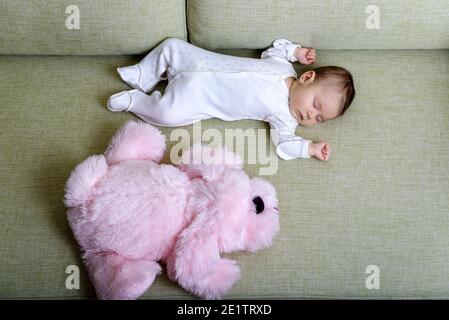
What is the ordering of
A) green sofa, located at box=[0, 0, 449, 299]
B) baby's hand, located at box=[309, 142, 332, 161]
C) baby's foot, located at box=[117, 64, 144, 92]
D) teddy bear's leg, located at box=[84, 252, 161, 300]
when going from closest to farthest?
teddy bear's leg, located at box=[84, 252, 161, 300] < green sofa, located at box=[0, 0, 449, 299] < baby's hand, located at box=[309, 142, 332, 161] < baby's foot, located at box=[117, 64, 144, 92]

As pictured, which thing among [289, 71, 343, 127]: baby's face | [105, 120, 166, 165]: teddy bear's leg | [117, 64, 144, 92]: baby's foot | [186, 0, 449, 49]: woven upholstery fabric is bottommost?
[105, 120, 166, 165]: teddy bear's leg

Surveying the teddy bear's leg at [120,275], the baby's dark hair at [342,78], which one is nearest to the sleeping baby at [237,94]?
the baby's dark hair at [342,78]

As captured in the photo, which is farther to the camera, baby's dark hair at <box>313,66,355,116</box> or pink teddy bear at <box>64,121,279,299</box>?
baby's dark hair at <box>313,66,355,116</box>

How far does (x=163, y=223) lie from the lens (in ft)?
2.93

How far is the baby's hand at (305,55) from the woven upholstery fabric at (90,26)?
34cm

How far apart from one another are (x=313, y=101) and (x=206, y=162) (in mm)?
382

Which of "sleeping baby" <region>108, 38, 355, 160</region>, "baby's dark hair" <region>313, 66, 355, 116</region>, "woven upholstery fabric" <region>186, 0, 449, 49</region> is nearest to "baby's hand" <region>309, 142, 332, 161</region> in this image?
"sleeping baby" <region>108, 38, 355, 160</region>

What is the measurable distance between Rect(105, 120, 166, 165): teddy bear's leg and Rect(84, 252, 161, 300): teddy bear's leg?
0.78 feet

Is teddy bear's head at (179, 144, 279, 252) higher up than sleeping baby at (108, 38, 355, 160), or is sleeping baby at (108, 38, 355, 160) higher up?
sleeping baby at (108, 38, 355, 160)

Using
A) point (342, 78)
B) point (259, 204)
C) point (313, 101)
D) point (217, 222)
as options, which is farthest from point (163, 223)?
point (342, 78)

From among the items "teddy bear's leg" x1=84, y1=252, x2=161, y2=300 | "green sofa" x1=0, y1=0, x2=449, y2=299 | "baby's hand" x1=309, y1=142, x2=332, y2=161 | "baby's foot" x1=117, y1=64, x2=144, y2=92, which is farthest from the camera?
"baby's foot" x1=117, y1=64, x2=144, y2=92

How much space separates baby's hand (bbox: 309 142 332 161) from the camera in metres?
1.08

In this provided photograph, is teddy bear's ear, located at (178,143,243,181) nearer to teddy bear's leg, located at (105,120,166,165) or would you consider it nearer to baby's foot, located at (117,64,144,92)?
teddy bear's leg, located at (105,120,166,165)
